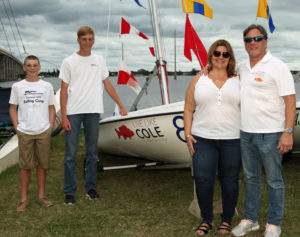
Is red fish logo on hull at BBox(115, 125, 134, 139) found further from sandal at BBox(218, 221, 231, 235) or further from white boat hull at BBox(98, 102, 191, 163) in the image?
sandal at BBox(218, 221, 231, 235)

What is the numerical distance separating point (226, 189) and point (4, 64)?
4810 cm

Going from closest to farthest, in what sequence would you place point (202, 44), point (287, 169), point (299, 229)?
1. point (299, 229)
2. point (202, 44)
3. point (287, 169)

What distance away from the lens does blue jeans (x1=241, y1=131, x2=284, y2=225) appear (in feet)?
12.3

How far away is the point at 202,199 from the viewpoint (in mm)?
4133

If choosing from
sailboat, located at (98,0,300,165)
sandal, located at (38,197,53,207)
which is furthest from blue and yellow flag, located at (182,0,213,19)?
sandal, located at (38,197,53,207)

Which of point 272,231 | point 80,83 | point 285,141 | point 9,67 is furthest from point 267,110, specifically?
point 9,67

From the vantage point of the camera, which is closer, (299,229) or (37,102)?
(299,229)

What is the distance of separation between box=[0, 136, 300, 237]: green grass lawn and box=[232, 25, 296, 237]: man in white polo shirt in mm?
722

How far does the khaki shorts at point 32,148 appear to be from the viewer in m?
4.91

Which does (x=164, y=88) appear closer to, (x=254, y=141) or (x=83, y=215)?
(x=83, y=215)

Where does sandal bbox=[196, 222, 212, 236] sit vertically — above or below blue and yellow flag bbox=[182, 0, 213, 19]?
below

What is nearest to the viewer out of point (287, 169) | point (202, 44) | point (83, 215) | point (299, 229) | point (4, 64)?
point (299, 229)

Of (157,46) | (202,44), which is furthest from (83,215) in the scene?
(157,46)

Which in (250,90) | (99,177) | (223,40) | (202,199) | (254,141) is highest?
(223,40)
